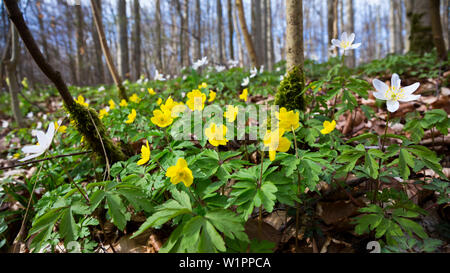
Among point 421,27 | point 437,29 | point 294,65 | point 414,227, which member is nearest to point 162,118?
point 294,65

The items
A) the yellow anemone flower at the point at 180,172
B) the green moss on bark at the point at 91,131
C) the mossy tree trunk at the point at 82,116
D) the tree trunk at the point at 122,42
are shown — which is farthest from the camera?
the tree trunk at the point at 122,42

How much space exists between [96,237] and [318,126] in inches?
63.9

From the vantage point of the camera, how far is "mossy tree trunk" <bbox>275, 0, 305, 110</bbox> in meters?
1.96

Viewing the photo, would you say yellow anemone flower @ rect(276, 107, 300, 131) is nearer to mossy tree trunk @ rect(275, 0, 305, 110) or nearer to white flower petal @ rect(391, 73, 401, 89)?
white flower petal @ rect(391, 73, 401, 89)

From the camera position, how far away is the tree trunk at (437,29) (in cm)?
338

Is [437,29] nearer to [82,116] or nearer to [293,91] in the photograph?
[293,91]

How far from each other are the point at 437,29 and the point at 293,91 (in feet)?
11.0

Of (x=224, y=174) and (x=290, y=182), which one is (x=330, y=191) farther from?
(x=224, y=174)

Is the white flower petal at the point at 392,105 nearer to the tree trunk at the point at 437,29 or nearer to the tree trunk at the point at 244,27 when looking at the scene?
the tree trunk at the point at 437,29

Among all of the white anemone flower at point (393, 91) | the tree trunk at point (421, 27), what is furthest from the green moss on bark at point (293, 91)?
the tree trunk at point (421, 27)

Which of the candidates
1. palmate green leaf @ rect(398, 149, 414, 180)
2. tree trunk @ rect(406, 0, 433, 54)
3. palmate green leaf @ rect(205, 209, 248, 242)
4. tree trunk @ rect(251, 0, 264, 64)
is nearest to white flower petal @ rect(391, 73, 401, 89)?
palmate green leaf @ rect(398, 149, 414, 180)

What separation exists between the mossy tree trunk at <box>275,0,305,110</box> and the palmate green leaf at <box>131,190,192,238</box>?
1286 mm

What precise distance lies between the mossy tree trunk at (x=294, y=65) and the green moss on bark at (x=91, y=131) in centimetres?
146
